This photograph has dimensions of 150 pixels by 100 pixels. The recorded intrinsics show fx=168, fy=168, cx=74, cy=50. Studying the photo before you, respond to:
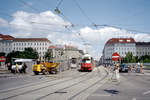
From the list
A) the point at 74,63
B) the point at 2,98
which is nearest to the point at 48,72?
the point at 2,98

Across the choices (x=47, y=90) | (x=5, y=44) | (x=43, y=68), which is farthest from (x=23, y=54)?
(x=47, y=90)

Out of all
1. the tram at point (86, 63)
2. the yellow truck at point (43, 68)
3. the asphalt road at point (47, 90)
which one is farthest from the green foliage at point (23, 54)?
the asphalt road at point (47, 90)

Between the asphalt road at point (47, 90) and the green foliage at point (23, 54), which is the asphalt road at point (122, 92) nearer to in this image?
the asphalt road at point (47, 90)

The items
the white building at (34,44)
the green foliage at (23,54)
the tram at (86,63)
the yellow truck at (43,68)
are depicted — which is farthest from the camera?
the white building at (34,44)

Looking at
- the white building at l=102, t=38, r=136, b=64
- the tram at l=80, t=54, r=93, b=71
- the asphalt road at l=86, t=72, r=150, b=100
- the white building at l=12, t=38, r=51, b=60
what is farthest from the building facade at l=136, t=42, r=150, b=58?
the asphalt road at l=86, t=72, r=150, b=100

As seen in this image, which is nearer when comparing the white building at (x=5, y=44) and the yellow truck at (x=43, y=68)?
the yellow truck at (x=43, y=68)

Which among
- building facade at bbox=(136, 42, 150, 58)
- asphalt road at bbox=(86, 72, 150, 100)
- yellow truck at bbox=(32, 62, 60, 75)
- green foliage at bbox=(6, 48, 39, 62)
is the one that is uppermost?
building facade at bbox=(136, 42, 150, 58)

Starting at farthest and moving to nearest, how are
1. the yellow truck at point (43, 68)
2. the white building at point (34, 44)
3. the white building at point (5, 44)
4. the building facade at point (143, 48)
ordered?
the building facade at point (143, 48) → the white building at point (34, 44) → the white building at point (5, 44) → the yellow truck at point (43, 68)

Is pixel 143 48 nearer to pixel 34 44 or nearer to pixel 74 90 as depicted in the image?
pixel 34 44

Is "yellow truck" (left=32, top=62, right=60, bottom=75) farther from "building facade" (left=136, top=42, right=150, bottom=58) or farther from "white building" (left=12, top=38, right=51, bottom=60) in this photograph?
"building facade" (left=136, top=42, right=150, bottom=58)

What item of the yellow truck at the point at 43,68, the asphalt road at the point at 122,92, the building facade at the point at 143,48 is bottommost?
the asphalt road at the point at 122,92

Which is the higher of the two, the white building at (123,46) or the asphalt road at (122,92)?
the white building at (123,46)

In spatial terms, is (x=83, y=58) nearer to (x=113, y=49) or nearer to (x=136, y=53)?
(x=113, y=49)

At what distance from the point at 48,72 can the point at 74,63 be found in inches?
959
